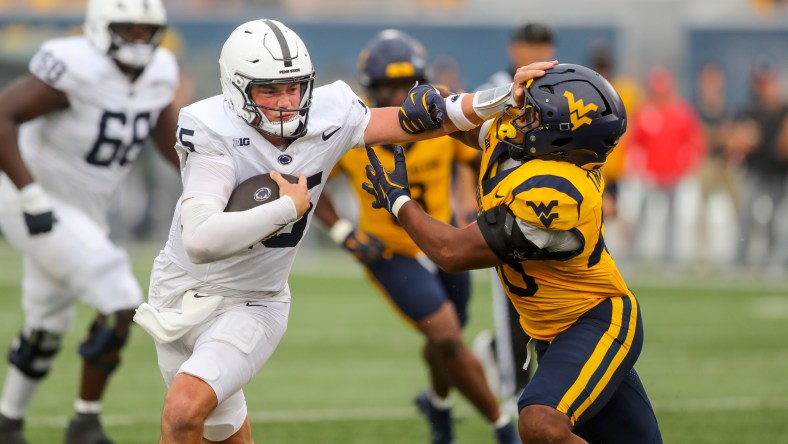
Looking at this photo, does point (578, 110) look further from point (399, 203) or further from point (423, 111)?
point (399, 203)

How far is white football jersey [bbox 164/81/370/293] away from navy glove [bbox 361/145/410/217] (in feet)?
0.56

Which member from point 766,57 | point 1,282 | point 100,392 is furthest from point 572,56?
point 100,392

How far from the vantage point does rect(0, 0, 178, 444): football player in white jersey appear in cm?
636

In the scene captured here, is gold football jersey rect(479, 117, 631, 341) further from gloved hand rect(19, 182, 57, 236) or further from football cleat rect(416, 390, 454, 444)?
gloved hand rect(19, 182, 57, 236)

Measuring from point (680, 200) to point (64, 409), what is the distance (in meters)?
9.78

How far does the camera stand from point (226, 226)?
4.33 meters

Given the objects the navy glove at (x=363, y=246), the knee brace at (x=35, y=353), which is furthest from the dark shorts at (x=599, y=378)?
the knee brace at (x=35, y=353)

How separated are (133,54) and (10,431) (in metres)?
2.03

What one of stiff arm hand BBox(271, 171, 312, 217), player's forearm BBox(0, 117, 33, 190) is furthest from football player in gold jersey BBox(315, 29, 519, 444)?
stiff arm hand BBox(271, 171, 312, 217)

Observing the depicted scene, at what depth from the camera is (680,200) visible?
15.8 metres

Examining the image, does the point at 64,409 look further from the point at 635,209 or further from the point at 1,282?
the point at 635,209

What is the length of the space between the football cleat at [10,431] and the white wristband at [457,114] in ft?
10.2

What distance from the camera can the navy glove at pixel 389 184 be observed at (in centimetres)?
475

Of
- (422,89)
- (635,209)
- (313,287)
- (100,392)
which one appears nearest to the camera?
(422,89)
